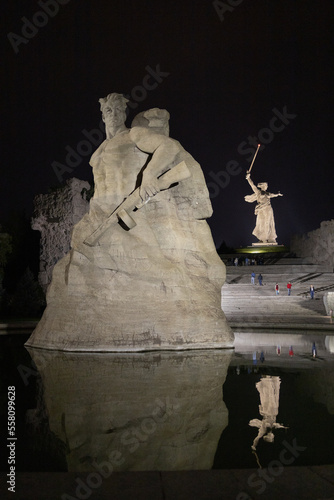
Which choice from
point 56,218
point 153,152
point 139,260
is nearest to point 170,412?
point 139,260

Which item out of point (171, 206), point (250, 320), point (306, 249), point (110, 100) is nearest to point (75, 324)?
point (171, 206)

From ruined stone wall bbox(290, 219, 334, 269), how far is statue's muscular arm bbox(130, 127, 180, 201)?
97.4 feet

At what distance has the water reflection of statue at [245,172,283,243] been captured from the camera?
46.3 meters

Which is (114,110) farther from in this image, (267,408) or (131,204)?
(267,408)

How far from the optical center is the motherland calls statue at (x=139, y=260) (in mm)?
11789

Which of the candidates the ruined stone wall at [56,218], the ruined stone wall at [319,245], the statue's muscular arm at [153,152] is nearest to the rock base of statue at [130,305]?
the statue's muscular arm at [153,152]

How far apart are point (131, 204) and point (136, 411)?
6.91 m

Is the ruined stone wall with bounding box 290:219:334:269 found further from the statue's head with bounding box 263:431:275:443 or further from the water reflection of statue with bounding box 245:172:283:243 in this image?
the statue's head with bounding box 263:431:275:443

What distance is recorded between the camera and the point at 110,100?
1323 centimetres

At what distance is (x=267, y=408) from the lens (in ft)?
19.6

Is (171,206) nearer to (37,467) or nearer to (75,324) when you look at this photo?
(75,324)

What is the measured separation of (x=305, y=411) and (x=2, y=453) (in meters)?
3.49

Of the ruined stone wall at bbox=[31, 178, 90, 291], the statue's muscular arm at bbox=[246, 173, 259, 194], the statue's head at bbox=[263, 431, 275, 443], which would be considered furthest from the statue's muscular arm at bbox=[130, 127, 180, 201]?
the statue's muscular arm at bbox=[246, 173, 259, 194]

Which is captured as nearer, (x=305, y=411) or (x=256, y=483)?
(x=256, y=483)
